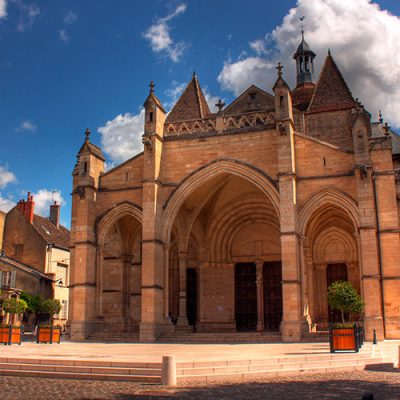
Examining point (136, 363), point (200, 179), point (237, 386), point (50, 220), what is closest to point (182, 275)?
point (200, 179)

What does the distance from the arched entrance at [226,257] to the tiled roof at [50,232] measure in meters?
12.7

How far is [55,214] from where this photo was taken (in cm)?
4059

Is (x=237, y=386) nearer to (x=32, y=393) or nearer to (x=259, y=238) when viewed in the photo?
(x=32, y=393)

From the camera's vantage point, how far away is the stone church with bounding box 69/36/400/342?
19.3 m

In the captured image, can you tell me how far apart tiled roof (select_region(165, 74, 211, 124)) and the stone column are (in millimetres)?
8393

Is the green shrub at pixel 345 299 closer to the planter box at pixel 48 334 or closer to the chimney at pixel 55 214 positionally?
the planter box at pixel 48 334

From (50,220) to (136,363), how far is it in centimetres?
3126

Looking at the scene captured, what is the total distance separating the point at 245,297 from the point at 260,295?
1.32 meters

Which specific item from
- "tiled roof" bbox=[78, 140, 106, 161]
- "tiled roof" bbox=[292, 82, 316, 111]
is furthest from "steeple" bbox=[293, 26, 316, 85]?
"tiled roof" bbox=[78, 140, 106, 161]

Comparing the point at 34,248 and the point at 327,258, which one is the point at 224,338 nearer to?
the point at 327,258

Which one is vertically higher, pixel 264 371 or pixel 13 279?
pixel 13 279

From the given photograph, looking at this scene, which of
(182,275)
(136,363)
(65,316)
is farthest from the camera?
(65,316)

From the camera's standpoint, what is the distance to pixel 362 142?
19.7 m

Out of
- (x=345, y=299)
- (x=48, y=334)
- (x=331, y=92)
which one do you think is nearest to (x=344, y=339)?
(x=345, y=299)
